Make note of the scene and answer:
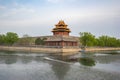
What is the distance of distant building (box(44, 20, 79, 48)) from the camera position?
68625 millimetres

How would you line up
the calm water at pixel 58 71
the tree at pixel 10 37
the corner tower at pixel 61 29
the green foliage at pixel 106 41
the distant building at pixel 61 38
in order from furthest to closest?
the green foliage at pixel 106 41, the tree at pixel 10 37, the corner tower at pixel 61 29, the distant building at pixel 61 38, the calm water at pixel 58 71

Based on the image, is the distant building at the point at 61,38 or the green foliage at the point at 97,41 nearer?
the distant building at the point at 61,38

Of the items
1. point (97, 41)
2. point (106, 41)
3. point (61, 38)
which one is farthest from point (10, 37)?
point (106, 41)

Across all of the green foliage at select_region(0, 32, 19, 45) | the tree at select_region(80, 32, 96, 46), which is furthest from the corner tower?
the green foliage at select_region(0, 32, 19, 45)

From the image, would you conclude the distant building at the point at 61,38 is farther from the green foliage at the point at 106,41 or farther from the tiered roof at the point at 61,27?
the green foliage at the point at 106,41

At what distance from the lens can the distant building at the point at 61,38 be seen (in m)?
68.6

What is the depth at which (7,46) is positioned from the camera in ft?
275

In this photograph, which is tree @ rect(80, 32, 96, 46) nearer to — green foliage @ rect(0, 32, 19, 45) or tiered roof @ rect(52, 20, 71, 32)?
tiered roof @ rect(52, 20, 71, 32)

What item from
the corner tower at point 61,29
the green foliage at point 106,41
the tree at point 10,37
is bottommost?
the green foliage at point 106,41

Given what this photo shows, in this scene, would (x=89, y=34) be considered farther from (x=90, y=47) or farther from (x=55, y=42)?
(x=55, y=42)

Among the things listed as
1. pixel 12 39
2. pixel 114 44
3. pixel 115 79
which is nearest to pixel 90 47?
pixel 114 44

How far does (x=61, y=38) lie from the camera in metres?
68.9

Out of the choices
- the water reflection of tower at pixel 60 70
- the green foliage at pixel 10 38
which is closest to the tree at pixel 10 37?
the green foliage at pixel 10 38

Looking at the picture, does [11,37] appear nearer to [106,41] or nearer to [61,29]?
[61,29]
